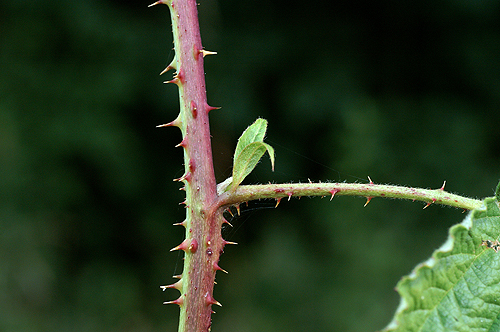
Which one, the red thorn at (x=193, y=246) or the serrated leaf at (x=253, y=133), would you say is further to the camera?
the serrated leaf at (x=253, y=133)

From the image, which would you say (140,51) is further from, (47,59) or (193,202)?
(193,202)

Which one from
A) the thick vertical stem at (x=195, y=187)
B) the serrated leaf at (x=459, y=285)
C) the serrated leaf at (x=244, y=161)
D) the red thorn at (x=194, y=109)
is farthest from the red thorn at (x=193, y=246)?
the serrated leaf at (x=459, y=285)

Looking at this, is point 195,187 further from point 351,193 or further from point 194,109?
point 351,193

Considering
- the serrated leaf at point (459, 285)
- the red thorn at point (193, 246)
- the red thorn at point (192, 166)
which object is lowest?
the serrated leaf at point (459, 285)

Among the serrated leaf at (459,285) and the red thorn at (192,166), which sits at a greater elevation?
the red thorn at (192,166)

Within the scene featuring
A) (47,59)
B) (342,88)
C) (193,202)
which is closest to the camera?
(193,202)

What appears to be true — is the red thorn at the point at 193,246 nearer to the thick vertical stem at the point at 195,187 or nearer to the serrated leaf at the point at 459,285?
the thick vertical stem at the point at 195,187

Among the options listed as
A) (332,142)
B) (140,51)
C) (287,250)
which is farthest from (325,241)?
(140,51)

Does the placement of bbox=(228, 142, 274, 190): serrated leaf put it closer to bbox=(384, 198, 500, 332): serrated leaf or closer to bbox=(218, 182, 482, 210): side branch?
bbox=(218, 182, 482, 210): side branch
